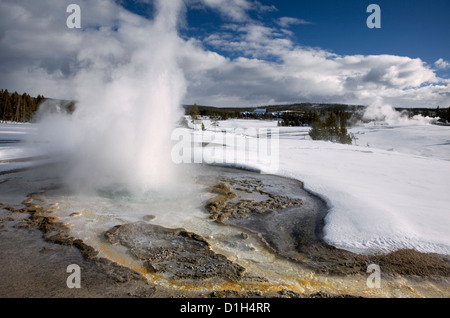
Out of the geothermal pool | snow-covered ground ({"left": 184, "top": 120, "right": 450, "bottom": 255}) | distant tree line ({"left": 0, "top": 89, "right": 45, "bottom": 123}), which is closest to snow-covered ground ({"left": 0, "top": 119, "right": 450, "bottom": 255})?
snow-covered ground ({"left": 184, "top": 120, "right": 450, "bottom": 255})

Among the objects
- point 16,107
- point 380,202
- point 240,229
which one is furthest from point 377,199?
point 16,107

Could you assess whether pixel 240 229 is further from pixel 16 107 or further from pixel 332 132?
pixel 16 107

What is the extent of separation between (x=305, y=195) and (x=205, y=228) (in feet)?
12.8

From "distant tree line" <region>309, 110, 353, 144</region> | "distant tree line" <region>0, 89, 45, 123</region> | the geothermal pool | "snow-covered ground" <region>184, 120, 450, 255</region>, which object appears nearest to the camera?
the geothermal pool

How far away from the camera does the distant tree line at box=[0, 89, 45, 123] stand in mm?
51203

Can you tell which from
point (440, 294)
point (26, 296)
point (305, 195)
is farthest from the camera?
point (305, 195)

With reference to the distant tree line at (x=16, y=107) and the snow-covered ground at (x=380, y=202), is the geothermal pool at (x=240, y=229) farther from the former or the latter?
the distant tree line at (x=16, y=107)

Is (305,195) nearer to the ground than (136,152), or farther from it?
nearer to the ground

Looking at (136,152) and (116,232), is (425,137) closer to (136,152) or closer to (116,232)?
(136,152)

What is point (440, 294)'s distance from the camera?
144 inches

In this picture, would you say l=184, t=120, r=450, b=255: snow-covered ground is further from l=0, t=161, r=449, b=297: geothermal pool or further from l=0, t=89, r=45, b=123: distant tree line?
l=0, t=89, r=45, b=123: distant tree line

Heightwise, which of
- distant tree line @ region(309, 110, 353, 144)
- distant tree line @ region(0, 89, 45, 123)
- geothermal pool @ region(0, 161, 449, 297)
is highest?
distant tree line @ region(0, 89, 45, 123)

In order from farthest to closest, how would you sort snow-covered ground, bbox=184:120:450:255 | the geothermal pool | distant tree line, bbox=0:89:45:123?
1. distant tree line, bbox=0:89:45:123
2. snow-covered ground, bbox=184:120:450:255
3. the geothermal pool

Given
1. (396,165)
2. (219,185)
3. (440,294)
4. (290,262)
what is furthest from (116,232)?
(396,165)
